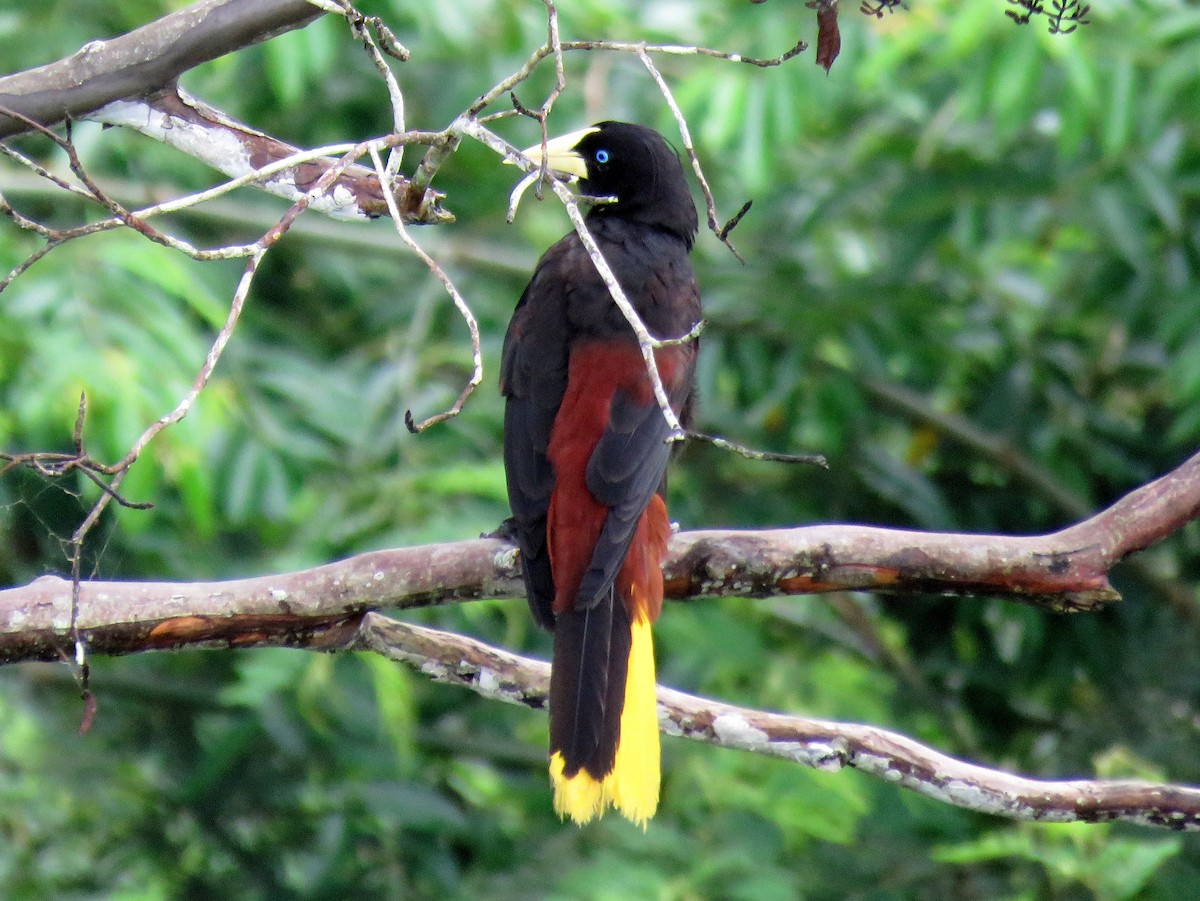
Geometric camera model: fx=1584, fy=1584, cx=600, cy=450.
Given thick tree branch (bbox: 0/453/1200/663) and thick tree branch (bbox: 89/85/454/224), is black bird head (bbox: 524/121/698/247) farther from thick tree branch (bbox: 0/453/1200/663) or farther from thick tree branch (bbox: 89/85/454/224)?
thick tree branch (bbox: 89/85/454/224)

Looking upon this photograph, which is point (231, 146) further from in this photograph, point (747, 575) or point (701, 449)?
point (701, 449)

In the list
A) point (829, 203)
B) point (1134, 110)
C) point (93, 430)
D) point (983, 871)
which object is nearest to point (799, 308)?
point (829, 203)

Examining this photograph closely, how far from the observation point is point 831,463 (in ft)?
15.6

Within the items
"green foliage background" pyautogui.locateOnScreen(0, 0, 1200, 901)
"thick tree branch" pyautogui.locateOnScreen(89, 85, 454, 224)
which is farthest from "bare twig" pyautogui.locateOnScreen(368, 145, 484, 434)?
"green foliage background" pyautogui.locateOnScreen(0, 0, 1200, 901)

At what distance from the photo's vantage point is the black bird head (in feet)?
12.1

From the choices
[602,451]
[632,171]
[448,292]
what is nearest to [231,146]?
[448,292]

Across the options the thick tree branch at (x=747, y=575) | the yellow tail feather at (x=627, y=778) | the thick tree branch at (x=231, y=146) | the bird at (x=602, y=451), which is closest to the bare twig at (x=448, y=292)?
the thick tree branch at (x=231, y=146)

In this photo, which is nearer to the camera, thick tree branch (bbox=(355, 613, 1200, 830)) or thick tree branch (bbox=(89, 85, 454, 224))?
thick tree branch (bbox=(89, 85, 454, 224))

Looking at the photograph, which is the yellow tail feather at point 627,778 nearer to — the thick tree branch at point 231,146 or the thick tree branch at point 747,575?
the thick tree branch at point 747,575

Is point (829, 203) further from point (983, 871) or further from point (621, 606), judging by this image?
point (621, 606)

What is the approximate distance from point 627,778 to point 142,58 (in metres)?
1.35

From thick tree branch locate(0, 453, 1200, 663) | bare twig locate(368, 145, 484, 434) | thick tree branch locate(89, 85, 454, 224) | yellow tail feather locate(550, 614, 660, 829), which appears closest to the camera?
bare twig locate(368, 145, 484, 434)

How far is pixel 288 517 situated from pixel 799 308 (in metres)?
1.52

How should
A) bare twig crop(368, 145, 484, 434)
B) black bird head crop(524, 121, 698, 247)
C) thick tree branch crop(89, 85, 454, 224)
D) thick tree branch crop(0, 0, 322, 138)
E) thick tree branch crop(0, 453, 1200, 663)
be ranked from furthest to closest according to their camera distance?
black bird head crop(524, 121, 698, 247)
thick tree branch crop(0, 453, 1200, 663)
thick tree branch crop(89, 85, 454, 224)
thick tree branch crop(0, 0, 322, 138)
bare twig crop(368, 145, 484, 434)
